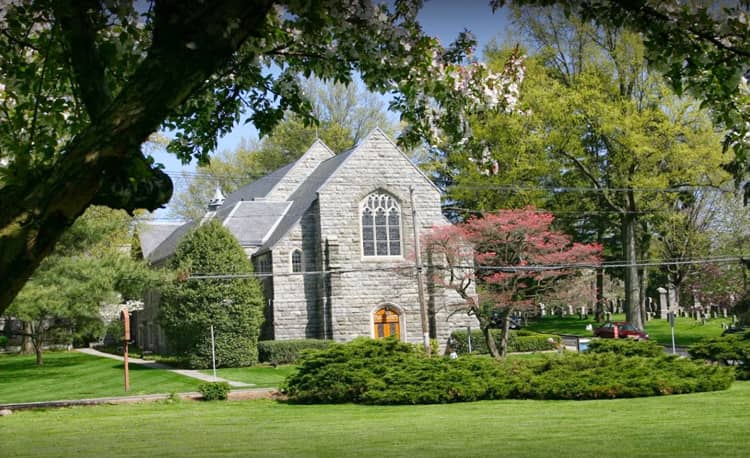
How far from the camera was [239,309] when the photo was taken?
3512cm

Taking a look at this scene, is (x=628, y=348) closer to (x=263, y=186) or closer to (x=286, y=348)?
(x=286, y=348)

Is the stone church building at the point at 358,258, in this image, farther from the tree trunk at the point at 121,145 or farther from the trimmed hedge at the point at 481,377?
the tree trunk at the point at 121,145

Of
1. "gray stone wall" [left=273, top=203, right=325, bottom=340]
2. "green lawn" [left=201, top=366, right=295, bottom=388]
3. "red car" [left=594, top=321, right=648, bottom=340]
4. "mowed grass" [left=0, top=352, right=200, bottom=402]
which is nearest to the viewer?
"mowed grass" [left=0, top=352, right=200, bottom=402]

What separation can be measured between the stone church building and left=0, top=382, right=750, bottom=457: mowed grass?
17189mm

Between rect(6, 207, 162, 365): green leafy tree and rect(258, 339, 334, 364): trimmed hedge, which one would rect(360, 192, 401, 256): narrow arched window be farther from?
rect(6, 207, 162, 365): green leafy tree

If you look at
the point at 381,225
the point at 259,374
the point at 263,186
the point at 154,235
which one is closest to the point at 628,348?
the point at 259,374

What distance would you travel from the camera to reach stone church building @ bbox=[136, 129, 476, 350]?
3712 centimetres

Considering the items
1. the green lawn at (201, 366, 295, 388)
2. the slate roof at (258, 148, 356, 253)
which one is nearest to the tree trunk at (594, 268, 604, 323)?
the slate roof at (258, 148, 356, 253)

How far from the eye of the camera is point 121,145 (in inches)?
153

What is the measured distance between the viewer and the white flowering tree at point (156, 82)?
3.89 metres

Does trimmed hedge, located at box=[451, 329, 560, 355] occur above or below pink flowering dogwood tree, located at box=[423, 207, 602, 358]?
below

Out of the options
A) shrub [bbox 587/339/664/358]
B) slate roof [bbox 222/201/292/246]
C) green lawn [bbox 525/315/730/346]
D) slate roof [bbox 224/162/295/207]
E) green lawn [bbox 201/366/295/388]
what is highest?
slate roof [bbox 224/162/295/207]

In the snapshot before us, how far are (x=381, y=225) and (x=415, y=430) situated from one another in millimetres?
26026

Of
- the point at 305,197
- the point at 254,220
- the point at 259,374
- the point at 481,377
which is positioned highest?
the point at 305,197
